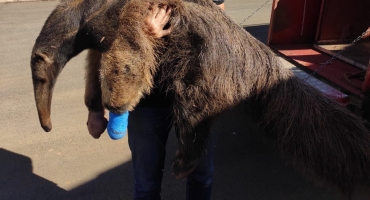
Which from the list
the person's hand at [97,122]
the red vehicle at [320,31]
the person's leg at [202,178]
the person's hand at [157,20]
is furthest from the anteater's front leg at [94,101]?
the red vehicle at [320,31]

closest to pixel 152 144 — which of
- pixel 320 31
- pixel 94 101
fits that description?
pixel 94 101

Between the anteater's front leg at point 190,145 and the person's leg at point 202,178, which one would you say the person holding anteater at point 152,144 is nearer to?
the person's leg at point 202,178

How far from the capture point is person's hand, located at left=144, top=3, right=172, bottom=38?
79.9 inches

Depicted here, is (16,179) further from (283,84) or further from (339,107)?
(339,107)

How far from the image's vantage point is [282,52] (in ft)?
14.4

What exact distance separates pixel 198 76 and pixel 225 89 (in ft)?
0.57

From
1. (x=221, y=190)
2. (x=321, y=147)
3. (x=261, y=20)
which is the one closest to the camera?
(x=321, y=147)

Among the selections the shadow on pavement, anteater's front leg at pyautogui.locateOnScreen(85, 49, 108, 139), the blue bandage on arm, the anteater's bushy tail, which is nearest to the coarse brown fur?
the anteater's bushy tail

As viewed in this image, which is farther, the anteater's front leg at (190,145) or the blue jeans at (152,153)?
the blue jeans at (152,153)

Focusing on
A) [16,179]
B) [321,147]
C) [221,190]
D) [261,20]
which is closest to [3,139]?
[16,179]

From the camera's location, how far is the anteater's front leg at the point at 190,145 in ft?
7.43

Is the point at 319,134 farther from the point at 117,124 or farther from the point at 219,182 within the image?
the point at 219,182

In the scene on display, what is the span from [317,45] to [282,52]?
518mm

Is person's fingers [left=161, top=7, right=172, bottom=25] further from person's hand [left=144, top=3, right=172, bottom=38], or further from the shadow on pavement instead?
the shadow on pavement
